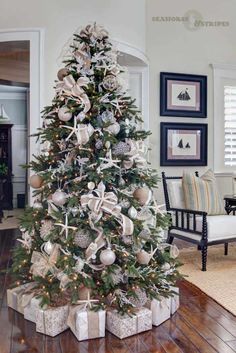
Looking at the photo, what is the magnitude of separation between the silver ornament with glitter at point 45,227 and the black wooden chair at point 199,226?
59.2 inches

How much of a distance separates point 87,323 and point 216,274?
68.7 inches

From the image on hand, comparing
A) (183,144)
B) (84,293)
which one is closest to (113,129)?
(84,293)

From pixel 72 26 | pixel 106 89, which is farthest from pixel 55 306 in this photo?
pixel 72 26

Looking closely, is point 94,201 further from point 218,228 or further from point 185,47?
point 185,47

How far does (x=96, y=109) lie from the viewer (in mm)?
2580

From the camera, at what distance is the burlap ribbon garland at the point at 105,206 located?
2.45m

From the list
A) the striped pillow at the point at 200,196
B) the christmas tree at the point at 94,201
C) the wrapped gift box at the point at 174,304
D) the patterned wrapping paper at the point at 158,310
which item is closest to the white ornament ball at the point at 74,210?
the christmas tree at the point at 94,201

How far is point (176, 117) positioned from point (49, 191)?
10.6 feet

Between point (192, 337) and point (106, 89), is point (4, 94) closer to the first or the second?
point (106, 89)

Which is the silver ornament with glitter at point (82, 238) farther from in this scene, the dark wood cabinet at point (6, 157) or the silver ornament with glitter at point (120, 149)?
the dark wood cabinet at point (6, 157)

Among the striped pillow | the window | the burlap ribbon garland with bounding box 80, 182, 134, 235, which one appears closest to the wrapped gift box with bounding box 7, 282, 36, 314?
the burlap ribbon garland with bounding box 80, 182, 134, 235

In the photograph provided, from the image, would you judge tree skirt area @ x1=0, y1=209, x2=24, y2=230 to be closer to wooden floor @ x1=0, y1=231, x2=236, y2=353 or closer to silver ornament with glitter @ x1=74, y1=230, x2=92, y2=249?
wooden floor @ x1=0, y1=231, x2=236, y2=353

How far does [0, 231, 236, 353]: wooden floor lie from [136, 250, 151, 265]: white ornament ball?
1.45 feet

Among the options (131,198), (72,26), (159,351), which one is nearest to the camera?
(159,351)
